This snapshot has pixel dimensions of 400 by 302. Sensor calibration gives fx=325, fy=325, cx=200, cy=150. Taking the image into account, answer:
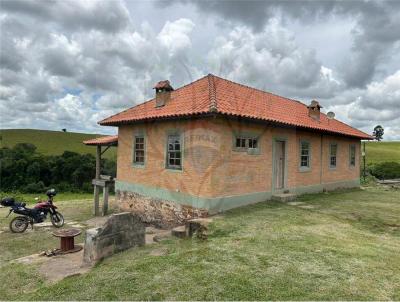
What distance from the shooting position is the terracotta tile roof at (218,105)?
11.2m

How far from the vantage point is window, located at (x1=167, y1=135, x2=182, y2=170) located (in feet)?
39.7

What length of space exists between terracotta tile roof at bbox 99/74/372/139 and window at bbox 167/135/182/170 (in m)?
0.98

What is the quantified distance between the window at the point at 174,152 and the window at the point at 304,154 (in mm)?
6128

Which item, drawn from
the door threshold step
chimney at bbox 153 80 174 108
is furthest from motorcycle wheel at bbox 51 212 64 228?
the door threshold step

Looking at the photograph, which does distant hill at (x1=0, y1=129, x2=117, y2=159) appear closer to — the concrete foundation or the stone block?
the concrete foundation

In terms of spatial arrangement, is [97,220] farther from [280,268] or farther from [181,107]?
[280,268]

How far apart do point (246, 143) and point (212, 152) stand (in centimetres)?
176

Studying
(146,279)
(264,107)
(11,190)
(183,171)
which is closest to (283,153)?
(264,107)

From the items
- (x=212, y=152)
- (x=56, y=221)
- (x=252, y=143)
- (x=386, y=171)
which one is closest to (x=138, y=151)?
(x=56, y=221)

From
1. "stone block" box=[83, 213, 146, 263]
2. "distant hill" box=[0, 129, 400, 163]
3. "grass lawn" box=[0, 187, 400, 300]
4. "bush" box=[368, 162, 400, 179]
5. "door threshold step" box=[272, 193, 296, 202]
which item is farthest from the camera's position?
"distant hill" box=[0, 129, 400, 163]

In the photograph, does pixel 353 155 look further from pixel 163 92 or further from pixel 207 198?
pixel 207 198

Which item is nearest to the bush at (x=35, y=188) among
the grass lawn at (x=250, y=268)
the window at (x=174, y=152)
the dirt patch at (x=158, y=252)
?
the window at (x=174, y=152)

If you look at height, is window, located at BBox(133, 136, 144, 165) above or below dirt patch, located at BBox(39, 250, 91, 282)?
above

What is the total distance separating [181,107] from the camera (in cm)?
1234
